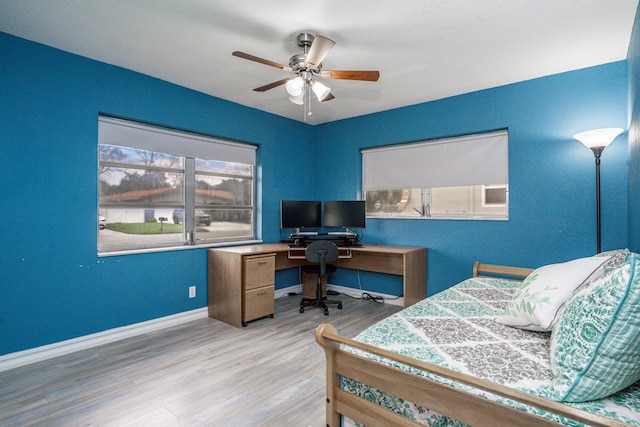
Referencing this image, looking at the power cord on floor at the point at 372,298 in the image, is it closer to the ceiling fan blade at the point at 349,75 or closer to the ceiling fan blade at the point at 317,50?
the ceiling fan blade at the point at 349,75

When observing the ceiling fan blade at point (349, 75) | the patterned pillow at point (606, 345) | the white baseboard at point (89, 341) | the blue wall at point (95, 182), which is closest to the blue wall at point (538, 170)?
the blue wall at point (95, 182)

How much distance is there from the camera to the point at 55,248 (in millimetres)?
2551

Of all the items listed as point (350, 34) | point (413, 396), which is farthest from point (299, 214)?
point (413, 396)

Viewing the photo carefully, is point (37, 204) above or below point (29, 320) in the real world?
above

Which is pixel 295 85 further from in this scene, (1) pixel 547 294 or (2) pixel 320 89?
(1) pixel 547 294

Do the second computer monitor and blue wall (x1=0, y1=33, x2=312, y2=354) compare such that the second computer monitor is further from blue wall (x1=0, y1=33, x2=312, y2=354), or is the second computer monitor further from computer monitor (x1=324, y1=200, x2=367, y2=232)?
blue wall (x1=0, y1=33, x2=312, y2=354)

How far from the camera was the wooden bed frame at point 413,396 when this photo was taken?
988 millimetres

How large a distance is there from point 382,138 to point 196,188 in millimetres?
2357

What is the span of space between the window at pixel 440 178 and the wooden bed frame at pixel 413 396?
105 inches

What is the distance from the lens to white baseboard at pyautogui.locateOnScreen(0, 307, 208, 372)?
7.79 ft

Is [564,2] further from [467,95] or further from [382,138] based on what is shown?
[382,138]

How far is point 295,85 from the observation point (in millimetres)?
2457

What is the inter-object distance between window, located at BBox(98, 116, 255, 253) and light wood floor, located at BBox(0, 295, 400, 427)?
101 centimetres

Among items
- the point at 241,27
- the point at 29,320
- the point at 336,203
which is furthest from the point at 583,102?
the point at 29,320
